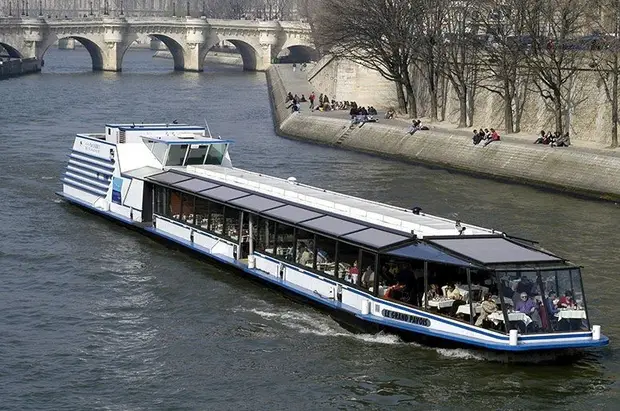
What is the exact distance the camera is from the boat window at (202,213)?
108 ft

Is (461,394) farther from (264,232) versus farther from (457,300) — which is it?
(264,232)

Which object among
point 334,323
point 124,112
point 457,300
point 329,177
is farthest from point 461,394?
point 124,112

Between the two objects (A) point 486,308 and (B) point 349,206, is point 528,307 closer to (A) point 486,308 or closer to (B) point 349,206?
(A) point 486,308

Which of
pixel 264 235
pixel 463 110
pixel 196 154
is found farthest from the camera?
pixel 463 110

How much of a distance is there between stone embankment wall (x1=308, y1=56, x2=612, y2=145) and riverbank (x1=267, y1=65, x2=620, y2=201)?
7.96 ft

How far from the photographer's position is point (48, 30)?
130 metres

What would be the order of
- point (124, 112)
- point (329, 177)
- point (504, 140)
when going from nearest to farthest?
1. point (329, 177)
2. point (504, 140)
3. point (124, 112)

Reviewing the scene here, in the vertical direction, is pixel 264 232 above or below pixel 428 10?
below

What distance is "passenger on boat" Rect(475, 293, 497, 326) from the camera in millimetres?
23312

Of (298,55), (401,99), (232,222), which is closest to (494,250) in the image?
(232,222)

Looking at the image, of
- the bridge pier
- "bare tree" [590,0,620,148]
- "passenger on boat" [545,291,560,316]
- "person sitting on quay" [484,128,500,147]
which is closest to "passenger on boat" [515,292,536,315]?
"passenger on boat" [545,291,560,316]

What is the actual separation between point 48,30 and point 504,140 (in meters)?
84.2

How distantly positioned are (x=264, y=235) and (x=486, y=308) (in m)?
7.68

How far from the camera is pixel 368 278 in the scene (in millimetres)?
25750
